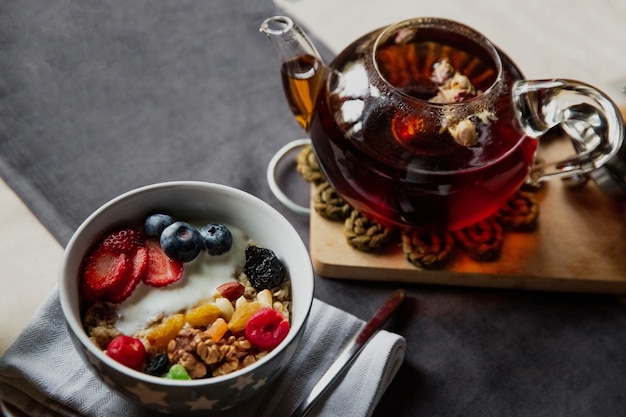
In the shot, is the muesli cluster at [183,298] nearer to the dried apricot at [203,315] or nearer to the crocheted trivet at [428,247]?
the dried apricot at [203,315]

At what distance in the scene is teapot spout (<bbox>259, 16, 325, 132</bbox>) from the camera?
972mm

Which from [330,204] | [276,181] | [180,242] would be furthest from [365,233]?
[180,242]

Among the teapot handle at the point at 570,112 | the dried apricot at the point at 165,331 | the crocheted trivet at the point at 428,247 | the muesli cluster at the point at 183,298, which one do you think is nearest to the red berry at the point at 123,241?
the muesli cluster at the point at 183,298

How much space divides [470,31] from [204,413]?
23.9 inches

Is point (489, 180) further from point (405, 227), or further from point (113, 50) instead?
point (113, 50)

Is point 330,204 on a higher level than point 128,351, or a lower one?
lower

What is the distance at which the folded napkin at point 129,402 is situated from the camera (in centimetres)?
82

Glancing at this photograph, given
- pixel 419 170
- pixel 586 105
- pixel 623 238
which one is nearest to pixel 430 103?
pixel 419 170

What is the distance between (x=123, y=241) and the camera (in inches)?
32.6

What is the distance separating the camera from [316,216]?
1.04m

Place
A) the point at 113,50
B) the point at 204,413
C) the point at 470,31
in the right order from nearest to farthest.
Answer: the point at 204,413 < the point at 470,31 < the point at 113,50

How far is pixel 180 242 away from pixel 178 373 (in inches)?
6.1

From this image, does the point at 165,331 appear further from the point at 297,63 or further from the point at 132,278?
the point at 297,63

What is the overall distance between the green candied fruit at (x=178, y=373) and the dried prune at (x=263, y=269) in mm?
139
